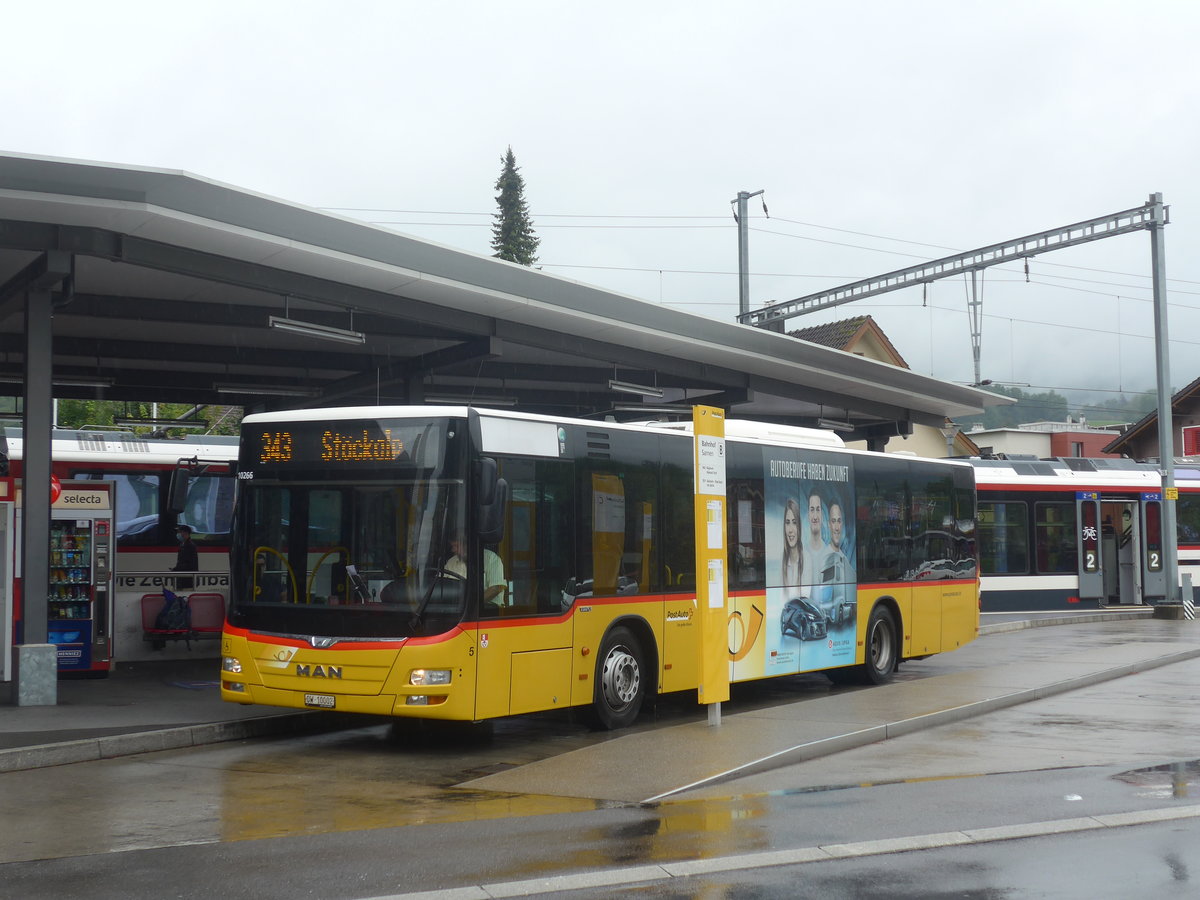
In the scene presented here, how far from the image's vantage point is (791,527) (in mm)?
14922

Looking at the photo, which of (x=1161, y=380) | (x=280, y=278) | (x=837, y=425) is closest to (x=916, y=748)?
(x=280, y=278)

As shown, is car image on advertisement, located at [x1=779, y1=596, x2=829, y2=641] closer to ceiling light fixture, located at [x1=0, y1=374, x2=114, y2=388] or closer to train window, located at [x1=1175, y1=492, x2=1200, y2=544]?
ceiling light fixture, located at [x1=0, y1=374, x2=114, y2=388]

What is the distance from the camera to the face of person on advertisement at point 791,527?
48.7 feet

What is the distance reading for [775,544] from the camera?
14.6 metres

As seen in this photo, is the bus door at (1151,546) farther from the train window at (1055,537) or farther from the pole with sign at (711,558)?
the pole with sign at (711,558)

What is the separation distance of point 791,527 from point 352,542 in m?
5.66

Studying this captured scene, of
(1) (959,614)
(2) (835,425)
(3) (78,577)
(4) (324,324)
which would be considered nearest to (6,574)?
(3) (78,577)

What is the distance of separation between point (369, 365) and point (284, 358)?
1.50m

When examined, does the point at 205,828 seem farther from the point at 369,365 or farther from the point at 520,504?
the point at 369,365

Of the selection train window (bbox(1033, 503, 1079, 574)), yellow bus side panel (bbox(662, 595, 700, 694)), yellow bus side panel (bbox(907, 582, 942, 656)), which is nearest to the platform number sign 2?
train window (bbox(1033, 503, 1079, 574))

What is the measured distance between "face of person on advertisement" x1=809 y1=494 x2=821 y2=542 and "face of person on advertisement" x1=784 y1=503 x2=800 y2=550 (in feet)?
0.94

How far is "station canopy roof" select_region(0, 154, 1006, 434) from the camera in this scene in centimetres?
1242

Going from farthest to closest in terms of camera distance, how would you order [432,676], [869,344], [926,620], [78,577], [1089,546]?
[869,344]
[1089,546]
[926,620]
[78,577]
[432,676]

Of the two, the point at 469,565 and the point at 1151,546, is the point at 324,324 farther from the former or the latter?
the point at 1151,546
